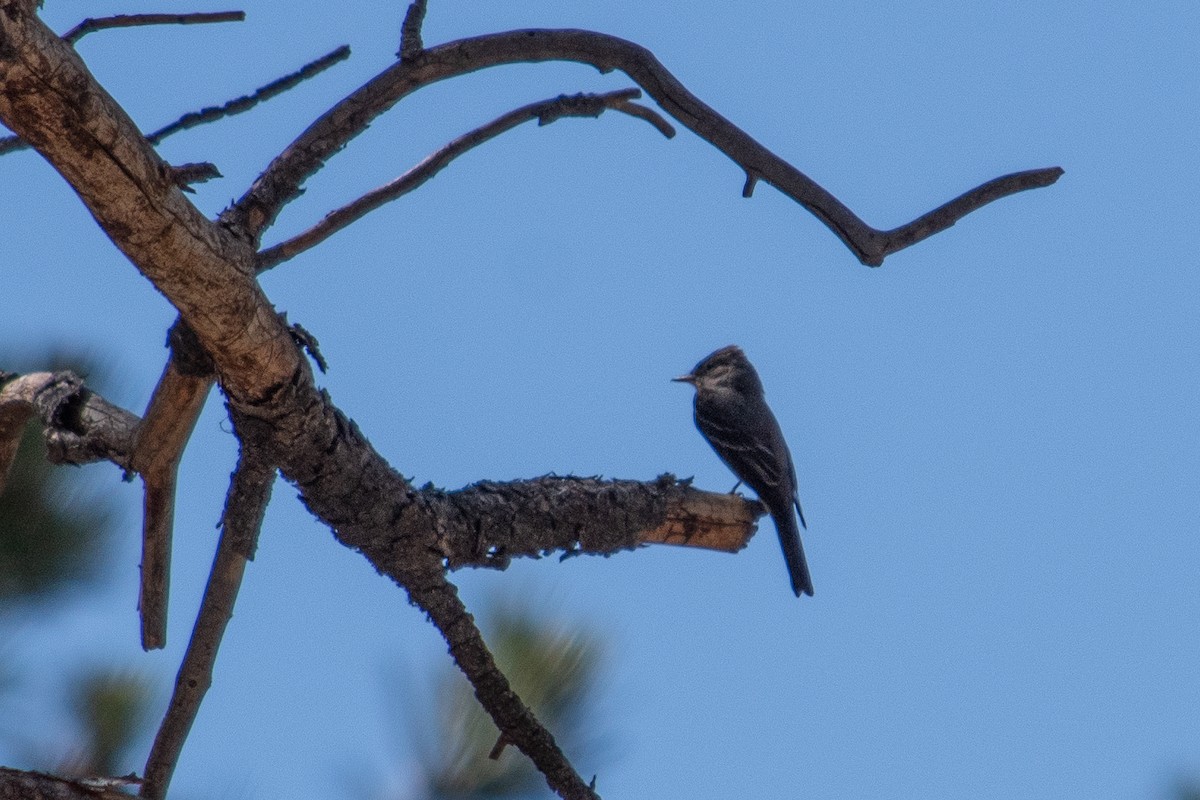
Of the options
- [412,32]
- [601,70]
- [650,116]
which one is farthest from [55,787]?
[650,116]

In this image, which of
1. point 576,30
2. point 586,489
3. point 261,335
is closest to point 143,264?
point 261,335

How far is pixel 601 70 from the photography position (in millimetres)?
3658

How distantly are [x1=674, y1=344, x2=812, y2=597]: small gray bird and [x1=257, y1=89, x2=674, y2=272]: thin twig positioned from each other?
2952 millimetres

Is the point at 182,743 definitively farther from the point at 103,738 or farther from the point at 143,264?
the point at 143,264

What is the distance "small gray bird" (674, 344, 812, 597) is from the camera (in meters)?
7.22

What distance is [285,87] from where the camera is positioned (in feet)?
10.9

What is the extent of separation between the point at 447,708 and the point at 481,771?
0.21m

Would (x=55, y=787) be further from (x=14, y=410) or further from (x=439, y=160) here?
(x=439, y=160)

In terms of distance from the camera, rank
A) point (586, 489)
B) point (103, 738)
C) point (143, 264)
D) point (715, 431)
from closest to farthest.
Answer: point (143, 264) → point (103, 738) → point (586, 489) → point (715, 431)

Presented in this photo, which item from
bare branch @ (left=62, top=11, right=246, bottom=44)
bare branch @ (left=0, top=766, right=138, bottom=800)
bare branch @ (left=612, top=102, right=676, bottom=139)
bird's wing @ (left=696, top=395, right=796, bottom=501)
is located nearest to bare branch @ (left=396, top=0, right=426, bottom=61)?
bare branch @ (left=62, top=11, right=246, bottom=44)

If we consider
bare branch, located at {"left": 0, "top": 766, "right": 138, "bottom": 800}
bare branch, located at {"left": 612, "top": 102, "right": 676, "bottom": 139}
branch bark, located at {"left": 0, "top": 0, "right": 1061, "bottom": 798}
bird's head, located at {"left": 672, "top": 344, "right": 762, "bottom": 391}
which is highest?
bird's head, located at {"left": 672, "top": 344, "right": 762, "bottom": 391}

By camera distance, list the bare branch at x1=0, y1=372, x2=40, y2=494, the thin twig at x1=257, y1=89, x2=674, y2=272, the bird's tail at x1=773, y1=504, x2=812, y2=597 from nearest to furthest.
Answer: the thin twig at x1=257, y1=89, x2=674, y2=272
the bare branch at x1=0, y1=372, x2=40, y2=494
the bird's tail at x1=773, y1=504, x2=812, y2=597

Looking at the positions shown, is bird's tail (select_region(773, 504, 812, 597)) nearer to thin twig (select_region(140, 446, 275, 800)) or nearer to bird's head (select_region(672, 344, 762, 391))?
bird's head (select_region(672, 344, 762, 391))

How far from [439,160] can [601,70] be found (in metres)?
0.65
